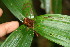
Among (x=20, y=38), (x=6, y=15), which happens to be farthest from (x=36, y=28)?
(x=6, y=15)

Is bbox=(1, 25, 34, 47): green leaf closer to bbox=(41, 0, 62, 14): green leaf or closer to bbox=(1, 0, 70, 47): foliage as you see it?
bbox=(1, 0, 70, 47): foliage

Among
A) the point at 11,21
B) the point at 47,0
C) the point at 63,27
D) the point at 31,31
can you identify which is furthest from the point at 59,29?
the point at 47,0

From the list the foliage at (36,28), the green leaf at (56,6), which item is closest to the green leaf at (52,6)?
the green leaf at (56,6)

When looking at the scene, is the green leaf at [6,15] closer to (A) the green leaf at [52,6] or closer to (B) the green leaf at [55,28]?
(B) the green leaf at [55,28]

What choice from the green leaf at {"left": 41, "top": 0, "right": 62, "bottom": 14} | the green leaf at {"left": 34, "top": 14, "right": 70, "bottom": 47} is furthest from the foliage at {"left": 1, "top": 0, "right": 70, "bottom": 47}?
the green leaf at {"left": 41, "top": 0, "right": 62, "bottom": 14}

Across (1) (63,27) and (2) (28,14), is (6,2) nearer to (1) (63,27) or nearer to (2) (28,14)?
(2) (28,14)

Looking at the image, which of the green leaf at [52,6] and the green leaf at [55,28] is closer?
the green leaf at [55,28]
